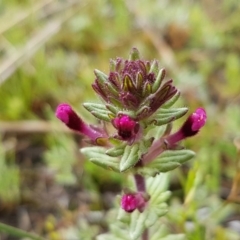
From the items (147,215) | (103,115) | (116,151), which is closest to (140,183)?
(147,215)

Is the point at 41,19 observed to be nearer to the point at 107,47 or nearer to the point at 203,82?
the point at 107,47

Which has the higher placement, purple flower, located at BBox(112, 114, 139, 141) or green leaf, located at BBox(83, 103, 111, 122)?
green leaf, located at BBox(83, 103, 111, 122)

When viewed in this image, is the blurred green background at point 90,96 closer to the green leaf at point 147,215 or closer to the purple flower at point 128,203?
the green leaf at point 147,215

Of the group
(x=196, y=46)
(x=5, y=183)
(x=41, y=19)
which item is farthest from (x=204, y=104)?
(x=41, y=19)

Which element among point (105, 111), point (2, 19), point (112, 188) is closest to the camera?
point (105, 111)

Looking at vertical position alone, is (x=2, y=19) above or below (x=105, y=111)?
above

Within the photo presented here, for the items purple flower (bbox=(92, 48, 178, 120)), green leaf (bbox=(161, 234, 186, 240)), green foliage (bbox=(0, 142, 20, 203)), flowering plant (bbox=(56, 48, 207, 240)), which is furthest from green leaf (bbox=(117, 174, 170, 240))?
green foliage (bbox=(0, 142, 20, 203))

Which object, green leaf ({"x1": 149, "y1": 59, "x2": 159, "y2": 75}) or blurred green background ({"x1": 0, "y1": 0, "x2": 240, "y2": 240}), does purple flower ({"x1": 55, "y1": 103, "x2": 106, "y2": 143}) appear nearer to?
green leaf ({"x1": 149, "y1": 59, "x2": 159, "y2": 75})

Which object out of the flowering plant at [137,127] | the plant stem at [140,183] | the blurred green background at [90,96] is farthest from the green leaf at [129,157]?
the blurred green background at [90,96]
